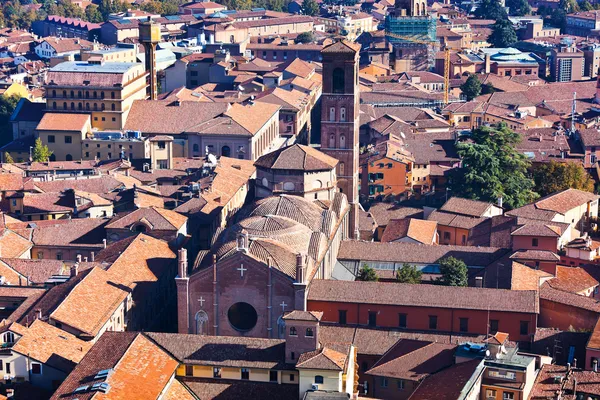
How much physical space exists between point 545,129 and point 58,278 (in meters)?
55.8

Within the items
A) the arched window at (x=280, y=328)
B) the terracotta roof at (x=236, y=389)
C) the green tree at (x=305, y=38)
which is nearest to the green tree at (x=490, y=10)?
the green tree at (x=305, y=38)

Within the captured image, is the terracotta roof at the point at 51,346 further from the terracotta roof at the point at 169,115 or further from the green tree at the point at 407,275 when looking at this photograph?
the terracotta roof at the point at 169,115

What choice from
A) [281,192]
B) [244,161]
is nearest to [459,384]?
[281,192]

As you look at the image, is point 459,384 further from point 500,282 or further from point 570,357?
point 500,282

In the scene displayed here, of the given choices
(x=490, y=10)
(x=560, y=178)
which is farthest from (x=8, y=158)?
(x=490, y=10)

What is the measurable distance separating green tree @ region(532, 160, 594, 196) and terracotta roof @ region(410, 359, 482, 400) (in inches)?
1488

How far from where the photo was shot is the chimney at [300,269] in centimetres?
5841

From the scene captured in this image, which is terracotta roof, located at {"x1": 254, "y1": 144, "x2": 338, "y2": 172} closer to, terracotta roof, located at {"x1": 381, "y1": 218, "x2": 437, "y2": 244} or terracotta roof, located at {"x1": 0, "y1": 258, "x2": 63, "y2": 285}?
terracotta roof, located at {"x1": 381, "y1": 218, "x2": 437, "y2": 244}

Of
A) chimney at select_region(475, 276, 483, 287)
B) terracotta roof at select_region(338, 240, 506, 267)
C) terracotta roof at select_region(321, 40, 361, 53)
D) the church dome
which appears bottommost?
chimney at select_region(475, 276, 483, 287)

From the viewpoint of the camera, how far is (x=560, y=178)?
90.0 meters

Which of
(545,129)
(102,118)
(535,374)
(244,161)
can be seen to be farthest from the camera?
(545,129)

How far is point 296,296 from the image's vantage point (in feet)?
193

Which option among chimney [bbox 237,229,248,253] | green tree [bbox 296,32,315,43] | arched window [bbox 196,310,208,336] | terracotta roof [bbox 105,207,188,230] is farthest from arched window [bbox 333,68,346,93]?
green tree [bbox 296,32,315,43]

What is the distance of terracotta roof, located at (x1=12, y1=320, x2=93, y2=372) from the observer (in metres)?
54.7
